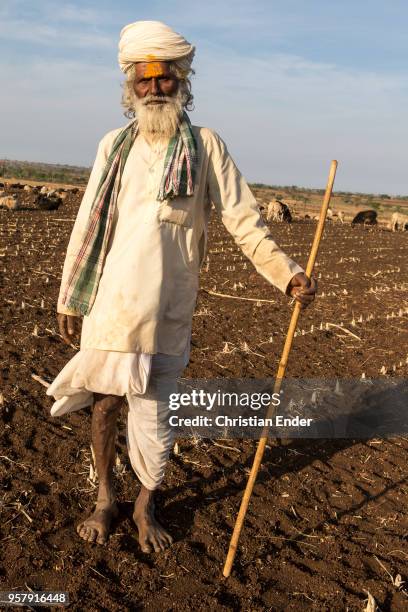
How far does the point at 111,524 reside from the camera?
3.00 m

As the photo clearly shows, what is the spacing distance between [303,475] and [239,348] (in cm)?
235

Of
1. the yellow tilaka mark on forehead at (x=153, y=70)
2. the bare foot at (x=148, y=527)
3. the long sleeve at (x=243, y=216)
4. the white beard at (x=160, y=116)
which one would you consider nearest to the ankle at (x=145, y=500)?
the bare foot at (x=148, y=527)

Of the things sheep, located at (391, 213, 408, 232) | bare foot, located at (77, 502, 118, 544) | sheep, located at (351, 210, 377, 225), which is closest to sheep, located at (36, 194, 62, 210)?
sheep, located at (351, 210, 377, 225)

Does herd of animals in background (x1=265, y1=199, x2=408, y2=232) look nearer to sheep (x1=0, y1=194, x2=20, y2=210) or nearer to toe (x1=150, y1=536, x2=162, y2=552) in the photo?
sheep (x1=0, y1=194, x2=20, y2=210)

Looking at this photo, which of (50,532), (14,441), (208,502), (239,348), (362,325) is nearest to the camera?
(50,532)

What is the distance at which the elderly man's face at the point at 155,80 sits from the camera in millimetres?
2646

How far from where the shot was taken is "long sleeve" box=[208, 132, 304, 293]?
269 cm

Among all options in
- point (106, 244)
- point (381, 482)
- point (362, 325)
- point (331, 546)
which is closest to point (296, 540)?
point (331, 546)

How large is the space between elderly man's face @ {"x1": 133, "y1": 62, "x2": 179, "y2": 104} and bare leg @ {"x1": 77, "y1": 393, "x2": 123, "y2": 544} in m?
1.32

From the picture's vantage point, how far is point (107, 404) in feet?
9.25

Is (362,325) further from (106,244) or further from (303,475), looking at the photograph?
(106,244)

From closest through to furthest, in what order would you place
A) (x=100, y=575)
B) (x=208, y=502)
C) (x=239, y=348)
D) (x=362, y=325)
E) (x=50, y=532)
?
(x=100, y=575)
(x=50, y=532)
(x=208, y=502)
(x=239, y=348)
(x=362, y=325)

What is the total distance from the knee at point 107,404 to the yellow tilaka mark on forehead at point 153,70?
1.38 m

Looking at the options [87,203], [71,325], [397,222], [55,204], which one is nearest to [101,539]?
[71,325]
